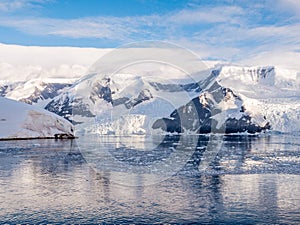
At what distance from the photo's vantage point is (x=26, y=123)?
8194 cm

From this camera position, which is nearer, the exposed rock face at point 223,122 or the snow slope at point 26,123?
the snow slope at point 26,123

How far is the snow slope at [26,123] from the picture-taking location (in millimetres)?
77331

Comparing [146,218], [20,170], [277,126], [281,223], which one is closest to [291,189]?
[281,223]

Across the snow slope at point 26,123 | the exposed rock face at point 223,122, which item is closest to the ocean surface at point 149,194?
the snow slope at point 26,123

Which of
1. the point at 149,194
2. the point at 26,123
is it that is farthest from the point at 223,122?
the point at 149,194

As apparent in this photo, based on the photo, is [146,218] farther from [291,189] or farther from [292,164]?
[292,164]

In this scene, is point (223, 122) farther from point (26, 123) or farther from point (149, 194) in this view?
point (149, 194)

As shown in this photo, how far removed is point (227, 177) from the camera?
23.3m

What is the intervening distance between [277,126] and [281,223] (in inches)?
6332

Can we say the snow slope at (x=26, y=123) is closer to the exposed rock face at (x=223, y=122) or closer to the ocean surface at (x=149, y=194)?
the ocean surface at (x=149, y=194)

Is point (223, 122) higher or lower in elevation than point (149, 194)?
higher

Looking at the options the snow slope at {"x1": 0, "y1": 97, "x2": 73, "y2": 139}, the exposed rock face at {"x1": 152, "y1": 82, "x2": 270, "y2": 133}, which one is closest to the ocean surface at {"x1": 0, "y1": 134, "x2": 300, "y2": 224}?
the snow slope at {"x1": 0, "y1": 97, "x2": 73, "y2": 139}

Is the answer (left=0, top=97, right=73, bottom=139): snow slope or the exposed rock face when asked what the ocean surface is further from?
the exposed rock face

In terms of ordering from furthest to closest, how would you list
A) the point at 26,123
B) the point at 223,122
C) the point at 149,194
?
the point at 223,122 → the point at 26,123 → the point at 149,194
